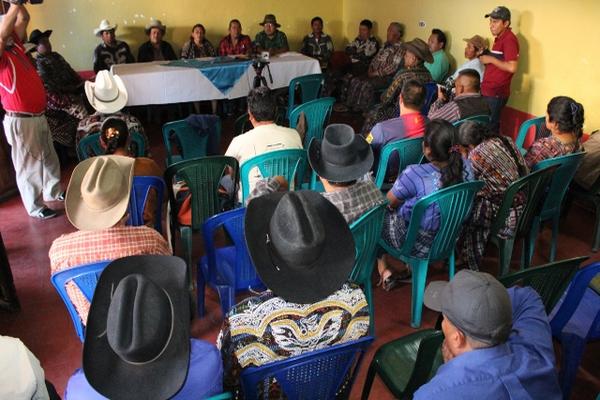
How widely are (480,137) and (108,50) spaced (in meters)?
5.43

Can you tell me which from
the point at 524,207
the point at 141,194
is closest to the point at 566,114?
the point at 524,207

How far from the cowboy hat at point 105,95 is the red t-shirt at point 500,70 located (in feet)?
11.5

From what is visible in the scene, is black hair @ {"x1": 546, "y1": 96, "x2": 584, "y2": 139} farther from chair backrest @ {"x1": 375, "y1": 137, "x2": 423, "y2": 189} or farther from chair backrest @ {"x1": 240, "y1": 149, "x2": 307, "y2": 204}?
chair backrest @ {"x1": 240, "y1": 149, "x2": 307, "y2": 204}

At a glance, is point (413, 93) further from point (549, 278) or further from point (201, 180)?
point (549, 278)

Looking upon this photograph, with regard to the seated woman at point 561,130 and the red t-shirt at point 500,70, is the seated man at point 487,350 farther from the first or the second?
the red t-shirt at point 500,70

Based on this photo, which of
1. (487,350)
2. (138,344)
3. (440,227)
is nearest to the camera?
(138,344)

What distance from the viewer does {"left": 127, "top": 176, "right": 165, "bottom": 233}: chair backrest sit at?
2707mm

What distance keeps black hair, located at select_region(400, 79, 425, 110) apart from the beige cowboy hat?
2073 millimetres

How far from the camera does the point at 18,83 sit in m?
3.57

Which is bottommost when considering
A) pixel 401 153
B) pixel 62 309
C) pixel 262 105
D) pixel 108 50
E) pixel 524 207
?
pixel 62 309

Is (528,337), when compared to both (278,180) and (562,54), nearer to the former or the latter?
(278,180)

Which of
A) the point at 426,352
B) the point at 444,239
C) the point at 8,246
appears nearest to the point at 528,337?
the point at 426,352

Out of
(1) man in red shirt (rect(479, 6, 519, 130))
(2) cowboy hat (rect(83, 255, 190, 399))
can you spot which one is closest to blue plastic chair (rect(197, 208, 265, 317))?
(2) cowboy hat (rect(83, 255, 190, 399))

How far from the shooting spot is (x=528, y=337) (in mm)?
1448
